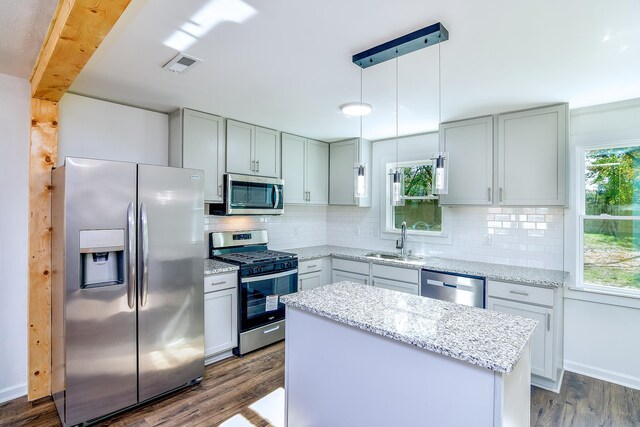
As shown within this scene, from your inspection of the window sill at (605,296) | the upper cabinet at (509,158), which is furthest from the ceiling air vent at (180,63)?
the window sill at (605,296)

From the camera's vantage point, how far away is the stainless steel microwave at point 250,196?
3369 millimetres

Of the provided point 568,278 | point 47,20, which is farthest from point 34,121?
point 568,278

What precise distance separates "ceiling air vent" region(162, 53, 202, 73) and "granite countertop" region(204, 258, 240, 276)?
5.38ft

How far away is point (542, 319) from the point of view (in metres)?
2.67

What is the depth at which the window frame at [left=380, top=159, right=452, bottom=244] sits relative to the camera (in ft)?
12.5

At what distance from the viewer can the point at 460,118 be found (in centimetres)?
331

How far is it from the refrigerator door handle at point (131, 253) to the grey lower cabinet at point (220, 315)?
2.30 feet

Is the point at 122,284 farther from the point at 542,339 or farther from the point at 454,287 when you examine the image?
the point at 542,339

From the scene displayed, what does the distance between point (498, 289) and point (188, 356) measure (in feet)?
8.64

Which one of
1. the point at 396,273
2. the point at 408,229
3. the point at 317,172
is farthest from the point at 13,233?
the point at 408,229

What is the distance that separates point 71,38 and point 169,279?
1627 millimetres

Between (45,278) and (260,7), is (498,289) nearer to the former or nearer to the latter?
(260,7)

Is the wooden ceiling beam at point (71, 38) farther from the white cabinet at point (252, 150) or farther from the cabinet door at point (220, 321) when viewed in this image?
the cabinet door at point (220, 321)

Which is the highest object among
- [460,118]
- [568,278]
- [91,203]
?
[460,118]
